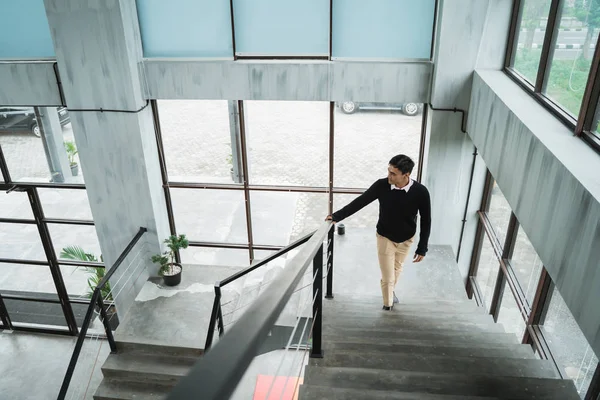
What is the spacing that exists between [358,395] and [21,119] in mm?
6136

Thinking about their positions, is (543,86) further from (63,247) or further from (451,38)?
(63,247)

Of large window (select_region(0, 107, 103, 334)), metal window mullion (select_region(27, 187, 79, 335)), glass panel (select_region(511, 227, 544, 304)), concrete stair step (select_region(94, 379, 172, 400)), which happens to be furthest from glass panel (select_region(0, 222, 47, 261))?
glass panel (select_region(511, 227, 544, 304))

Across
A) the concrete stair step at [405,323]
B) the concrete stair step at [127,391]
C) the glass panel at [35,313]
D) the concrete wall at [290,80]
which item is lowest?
the glass panel at [35,313]

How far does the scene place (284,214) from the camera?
666 centimetres

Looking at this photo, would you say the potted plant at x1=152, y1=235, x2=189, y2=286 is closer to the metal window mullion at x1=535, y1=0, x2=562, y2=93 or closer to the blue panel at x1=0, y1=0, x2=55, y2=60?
the blue panel at x1=0, y1=0, x2=55, y2=60

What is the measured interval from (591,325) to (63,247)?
711 centimetres

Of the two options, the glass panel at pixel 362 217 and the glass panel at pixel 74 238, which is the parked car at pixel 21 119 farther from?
the glass panel at pixel 362 217

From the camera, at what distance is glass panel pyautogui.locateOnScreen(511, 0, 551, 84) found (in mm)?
4066

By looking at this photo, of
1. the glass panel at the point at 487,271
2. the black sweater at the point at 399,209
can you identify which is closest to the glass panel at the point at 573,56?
the black sweater at the point at 399,209

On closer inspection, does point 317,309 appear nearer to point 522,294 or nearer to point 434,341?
point 434,341

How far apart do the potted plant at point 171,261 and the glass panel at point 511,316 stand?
4.12 metres

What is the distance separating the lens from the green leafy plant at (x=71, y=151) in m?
6.62

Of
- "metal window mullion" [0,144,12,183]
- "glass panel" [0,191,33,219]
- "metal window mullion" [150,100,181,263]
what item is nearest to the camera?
"metal window mullion" [150,100,181,263]

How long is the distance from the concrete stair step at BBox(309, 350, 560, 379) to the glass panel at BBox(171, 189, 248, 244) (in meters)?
3.90
